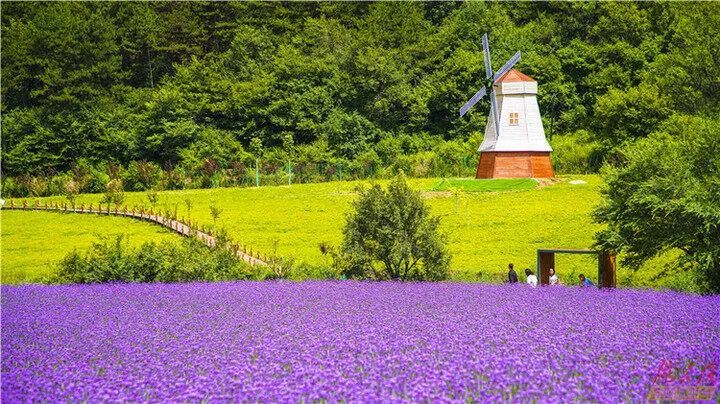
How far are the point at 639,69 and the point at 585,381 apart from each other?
73825 mm

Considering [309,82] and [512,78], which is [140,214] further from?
[309,82]

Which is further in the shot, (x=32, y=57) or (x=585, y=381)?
(x=32, y=57)

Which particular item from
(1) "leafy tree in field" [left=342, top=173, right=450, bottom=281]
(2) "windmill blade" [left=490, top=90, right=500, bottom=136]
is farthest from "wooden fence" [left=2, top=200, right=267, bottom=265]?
(2) "windmill blade" [left=490, top=90, right=500, bottom=136]

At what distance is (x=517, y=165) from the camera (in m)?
60.8

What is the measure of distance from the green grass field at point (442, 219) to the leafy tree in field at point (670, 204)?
6754mm

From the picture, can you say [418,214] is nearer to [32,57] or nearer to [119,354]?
[119,354]

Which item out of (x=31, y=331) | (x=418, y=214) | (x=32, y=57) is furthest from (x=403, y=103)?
(x=31, y=331)

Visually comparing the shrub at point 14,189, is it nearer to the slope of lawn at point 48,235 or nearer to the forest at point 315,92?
the forest at point 315,92

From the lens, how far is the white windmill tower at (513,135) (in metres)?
60.9

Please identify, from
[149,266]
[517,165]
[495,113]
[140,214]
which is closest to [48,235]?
[140,214]

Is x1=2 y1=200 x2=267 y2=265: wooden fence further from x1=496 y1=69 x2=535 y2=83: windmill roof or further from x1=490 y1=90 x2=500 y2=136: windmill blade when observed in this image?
x1=496 y1=69 x2=535 y2=83: windmill roof

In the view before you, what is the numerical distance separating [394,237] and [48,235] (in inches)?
952

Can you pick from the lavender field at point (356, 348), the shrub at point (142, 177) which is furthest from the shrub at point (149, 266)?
the shrub at point (142, 177)

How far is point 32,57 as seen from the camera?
8494 cm
